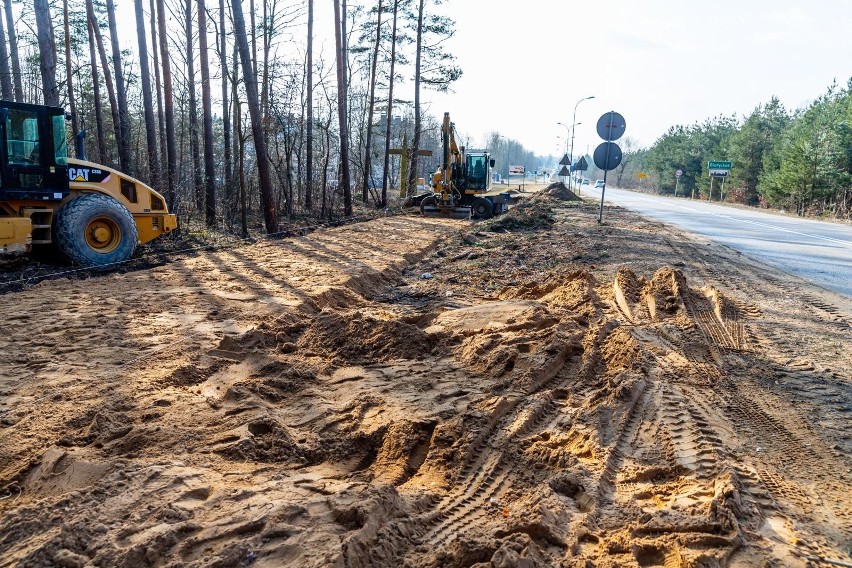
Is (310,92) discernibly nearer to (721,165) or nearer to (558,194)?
(558,194)

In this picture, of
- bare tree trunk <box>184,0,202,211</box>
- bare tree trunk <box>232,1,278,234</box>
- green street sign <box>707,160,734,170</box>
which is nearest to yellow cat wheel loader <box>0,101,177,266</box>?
bare tree trunk <box>232,1,278,234</box>

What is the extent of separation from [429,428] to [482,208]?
20.9 metres

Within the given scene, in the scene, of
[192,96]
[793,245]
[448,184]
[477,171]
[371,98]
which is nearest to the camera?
[793,245]

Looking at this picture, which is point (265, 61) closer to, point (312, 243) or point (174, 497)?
point (312, 243)

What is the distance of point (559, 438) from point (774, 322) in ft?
14.8

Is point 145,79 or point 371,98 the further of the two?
point 371,98

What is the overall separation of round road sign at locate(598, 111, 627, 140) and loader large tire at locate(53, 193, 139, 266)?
11.9 meters

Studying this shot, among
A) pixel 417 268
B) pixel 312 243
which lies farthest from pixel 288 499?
pixel 312 243

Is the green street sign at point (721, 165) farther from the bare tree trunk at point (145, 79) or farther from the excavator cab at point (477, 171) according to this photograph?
the bare tree trunk at point (145, 79)

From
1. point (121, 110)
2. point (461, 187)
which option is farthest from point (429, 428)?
point (461, 187)

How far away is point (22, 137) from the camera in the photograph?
1016 cm

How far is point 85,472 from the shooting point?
11.7 feet

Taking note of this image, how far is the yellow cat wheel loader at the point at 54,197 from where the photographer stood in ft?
32.7

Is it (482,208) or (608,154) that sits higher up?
(608,154)
